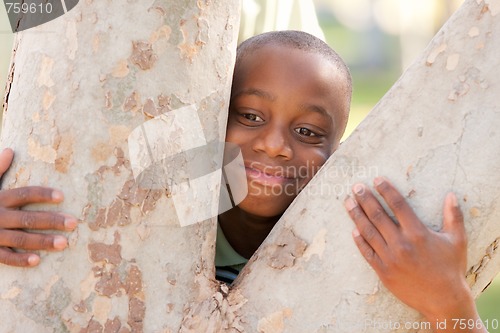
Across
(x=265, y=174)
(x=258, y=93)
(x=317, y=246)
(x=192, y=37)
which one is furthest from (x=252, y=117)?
(x=317, y=246)

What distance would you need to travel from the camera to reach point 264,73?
2381mm

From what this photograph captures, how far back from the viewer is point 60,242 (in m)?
1.58

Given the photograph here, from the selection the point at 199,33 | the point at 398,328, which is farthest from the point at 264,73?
the point at 398,328

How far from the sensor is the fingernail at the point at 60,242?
1.58m

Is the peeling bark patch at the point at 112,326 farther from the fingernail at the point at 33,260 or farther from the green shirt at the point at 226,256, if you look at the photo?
the green shirt at the point at 226,256

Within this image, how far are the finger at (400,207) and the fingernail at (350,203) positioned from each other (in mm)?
62

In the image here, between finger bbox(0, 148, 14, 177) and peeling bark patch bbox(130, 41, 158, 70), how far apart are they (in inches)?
13.5

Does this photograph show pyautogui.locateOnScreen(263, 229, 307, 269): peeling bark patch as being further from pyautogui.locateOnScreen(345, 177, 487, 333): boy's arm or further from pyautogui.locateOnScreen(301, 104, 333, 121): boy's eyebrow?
pyautogui.locateOnScreen(301, 104, 333, 121): boy's eyebrow

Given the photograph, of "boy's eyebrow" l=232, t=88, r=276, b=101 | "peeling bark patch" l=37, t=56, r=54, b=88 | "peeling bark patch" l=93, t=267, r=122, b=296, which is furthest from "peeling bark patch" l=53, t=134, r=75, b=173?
"boy's eyebrow" l=232, t=88, r=276, b=101

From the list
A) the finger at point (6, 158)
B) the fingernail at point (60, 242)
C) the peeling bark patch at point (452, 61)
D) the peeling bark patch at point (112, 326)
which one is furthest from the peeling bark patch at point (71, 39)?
the peeling bark patch at point (452, 61)

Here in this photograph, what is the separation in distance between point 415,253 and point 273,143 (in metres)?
0.82

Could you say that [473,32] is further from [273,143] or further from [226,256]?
[226,256]

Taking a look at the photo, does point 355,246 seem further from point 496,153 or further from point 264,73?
point 264,73

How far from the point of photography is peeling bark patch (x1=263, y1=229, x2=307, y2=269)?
1.64 metres
